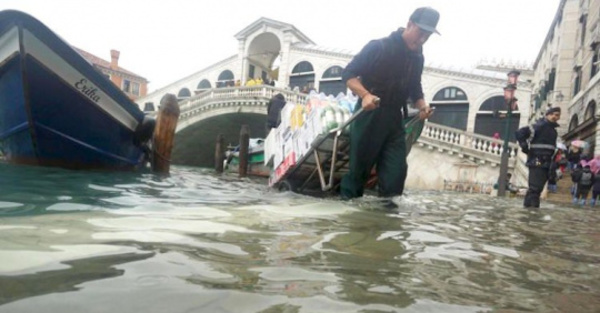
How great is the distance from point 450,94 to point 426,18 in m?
18.5

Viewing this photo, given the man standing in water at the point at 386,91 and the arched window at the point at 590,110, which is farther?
the arched window at the point at 590,110

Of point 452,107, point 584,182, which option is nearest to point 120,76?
point 452,107

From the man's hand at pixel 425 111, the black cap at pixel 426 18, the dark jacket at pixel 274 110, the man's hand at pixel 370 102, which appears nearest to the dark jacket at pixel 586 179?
the dark jacket at pixel 274 110

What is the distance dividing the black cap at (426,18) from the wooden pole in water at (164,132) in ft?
16.7

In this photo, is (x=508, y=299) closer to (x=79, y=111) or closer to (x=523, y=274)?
(x=523, y=274)

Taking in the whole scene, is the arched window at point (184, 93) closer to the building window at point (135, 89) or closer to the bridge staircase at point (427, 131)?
the bridge staircase at point (427, 131)

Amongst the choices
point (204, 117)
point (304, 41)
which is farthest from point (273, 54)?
point (204, 117)

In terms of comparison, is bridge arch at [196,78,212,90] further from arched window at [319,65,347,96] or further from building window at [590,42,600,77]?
building window at [590,42,600,77]

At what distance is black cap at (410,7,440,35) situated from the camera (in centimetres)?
301

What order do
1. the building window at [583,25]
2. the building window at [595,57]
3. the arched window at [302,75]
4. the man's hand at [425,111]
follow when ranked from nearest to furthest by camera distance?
1. the man's hand at [425,111]
2. the building window at [595,57]
3. the building window at [583,25]
4. the arched window at [302,75]

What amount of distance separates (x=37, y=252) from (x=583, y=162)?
1091cm

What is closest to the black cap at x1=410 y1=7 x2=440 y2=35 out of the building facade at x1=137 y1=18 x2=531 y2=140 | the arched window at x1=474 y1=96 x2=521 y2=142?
the building facade at x1=137 y1=18 x2=531 y2=140

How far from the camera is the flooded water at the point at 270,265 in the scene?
876mm

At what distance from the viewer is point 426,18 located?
3049 millimetres
